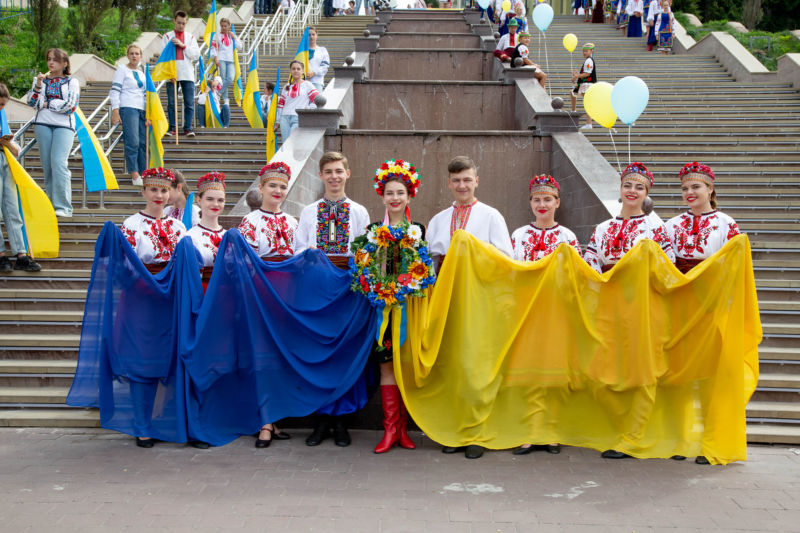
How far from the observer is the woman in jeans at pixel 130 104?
1083 centimetres

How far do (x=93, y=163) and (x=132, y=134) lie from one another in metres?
1.76

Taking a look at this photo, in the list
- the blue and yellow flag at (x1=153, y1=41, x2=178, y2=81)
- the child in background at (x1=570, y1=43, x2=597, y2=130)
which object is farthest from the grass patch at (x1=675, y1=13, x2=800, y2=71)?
the blue and yellow flag at (x1=153, y1=41, x2=178, y2=81)

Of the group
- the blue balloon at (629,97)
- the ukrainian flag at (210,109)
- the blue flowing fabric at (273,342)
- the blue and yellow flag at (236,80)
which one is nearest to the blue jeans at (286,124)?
the ukrainian flag at (210,109)

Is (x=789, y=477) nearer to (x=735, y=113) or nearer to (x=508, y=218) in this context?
(x=508, y=218)

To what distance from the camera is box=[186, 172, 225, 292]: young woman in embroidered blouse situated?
18.6 feet

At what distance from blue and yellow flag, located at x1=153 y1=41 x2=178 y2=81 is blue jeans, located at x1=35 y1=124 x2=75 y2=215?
413cm

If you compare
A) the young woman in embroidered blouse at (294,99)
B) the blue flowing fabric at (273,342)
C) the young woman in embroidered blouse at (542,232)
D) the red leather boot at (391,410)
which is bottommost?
the red leather boot at (391,410)

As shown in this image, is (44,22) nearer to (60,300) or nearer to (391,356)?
(60,300)

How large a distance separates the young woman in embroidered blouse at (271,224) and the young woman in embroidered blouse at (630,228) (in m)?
2.48

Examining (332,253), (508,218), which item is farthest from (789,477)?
(508,218)

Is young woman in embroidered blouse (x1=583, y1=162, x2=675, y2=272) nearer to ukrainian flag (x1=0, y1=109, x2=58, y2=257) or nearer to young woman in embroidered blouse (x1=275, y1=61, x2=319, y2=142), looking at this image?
ukrainian flag (x1=0, y1=109, x2=58, y2=257)

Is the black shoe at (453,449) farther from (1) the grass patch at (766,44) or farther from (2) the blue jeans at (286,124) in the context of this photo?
(1) the grass patch at (766,44)

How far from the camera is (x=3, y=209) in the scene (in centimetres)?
779

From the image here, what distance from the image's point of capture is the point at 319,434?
219 inches
